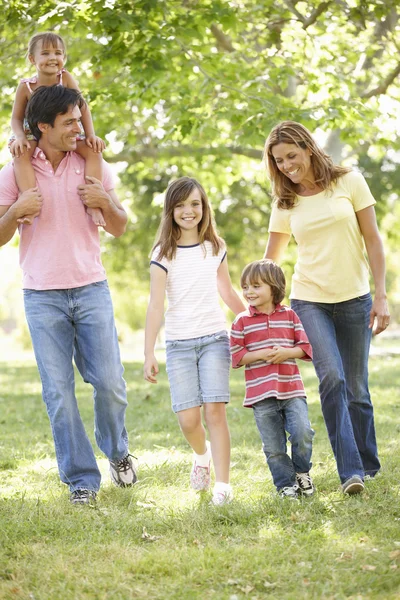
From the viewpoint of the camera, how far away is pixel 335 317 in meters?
5.31

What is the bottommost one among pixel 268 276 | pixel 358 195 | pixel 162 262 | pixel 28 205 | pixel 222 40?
pixel 268 276

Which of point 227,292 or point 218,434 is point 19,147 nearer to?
point 227,292

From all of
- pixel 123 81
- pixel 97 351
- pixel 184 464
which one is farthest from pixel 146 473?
pixel 123 81

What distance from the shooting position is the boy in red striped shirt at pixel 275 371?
498 centimetres

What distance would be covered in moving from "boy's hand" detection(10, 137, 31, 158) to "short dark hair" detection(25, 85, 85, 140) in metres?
0.11

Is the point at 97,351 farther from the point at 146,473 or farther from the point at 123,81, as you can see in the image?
the point at 123,81

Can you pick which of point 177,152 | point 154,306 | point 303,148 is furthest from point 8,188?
point 177,152

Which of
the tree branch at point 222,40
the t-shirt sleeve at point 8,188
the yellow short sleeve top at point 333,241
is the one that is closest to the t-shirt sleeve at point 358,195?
the yellow short sleeve top at point 333,241

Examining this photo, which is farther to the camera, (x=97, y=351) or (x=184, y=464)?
(x=184, y=464)

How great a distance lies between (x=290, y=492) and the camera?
16.2 feet

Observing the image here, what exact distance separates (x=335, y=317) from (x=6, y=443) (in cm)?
358

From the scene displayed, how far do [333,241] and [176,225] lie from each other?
0.99 meters

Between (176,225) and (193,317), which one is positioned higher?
(176,225)

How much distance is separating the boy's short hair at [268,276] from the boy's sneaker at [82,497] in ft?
5.14
